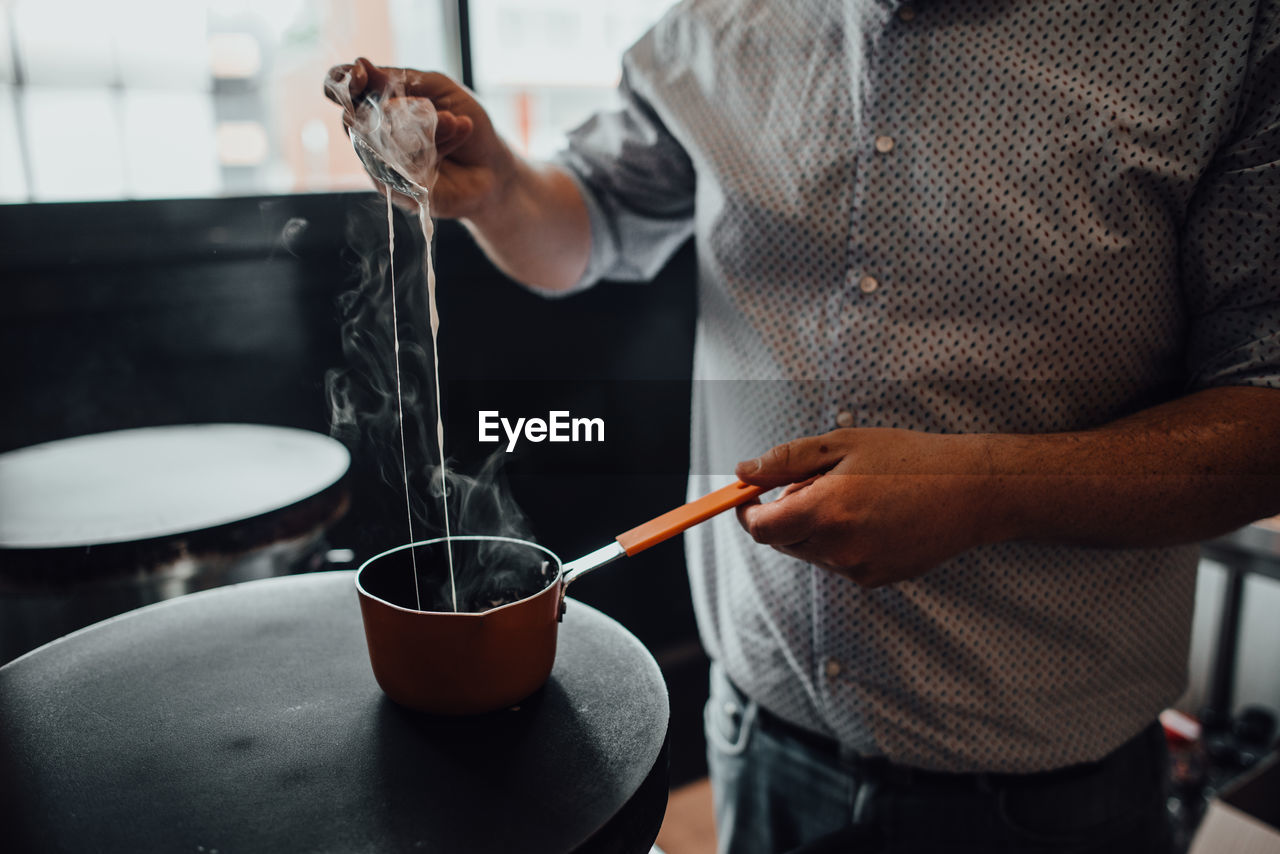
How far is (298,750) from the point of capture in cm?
64

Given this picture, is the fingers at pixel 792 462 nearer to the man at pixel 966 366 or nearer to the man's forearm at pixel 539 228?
the man at pixel 966 366

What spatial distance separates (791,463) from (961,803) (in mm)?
564

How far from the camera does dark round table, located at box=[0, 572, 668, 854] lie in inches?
22.0

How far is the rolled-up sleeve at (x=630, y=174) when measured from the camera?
1.21 meters

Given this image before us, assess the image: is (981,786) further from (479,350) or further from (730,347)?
(479,350)

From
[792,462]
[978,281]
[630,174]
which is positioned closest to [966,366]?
[978,281]

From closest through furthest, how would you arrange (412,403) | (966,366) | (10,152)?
1. (966,366)
2. (412,403)
3. (10,152)

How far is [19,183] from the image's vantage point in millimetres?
1634

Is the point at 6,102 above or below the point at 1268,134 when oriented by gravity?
above

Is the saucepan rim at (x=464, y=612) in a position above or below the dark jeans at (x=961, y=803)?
above

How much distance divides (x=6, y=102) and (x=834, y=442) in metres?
1.81

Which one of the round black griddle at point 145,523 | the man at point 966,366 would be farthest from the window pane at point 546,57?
the round black griddle at point 145,523

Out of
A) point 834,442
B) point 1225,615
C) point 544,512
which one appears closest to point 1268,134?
point 834,442

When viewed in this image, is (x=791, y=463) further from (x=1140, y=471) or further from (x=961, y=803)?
(x=961, y=803)
